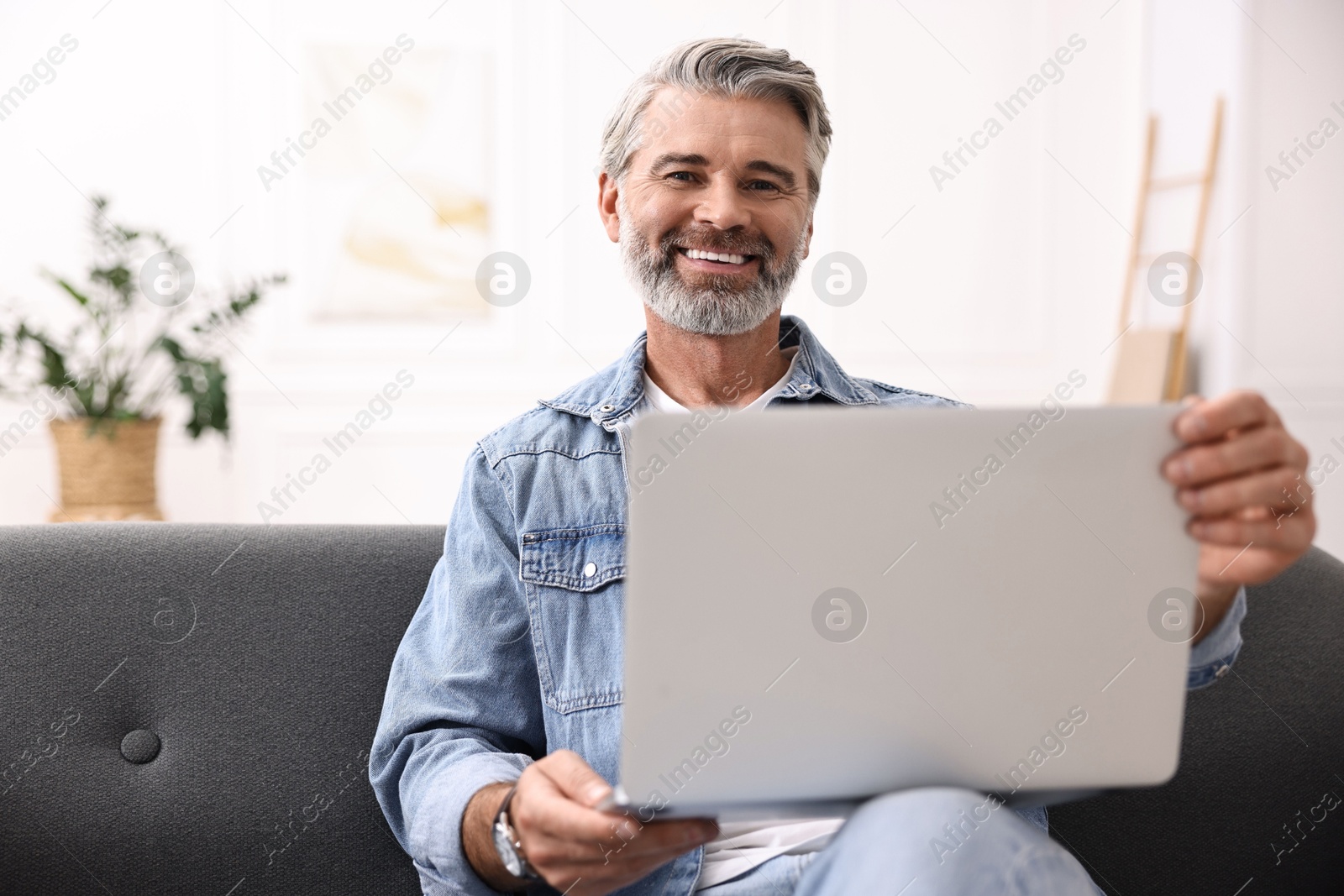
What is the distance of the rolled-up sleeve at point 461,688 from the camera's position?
986 mm

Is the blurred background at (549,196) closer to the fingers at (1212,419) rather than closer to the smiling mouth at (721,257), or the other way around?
the smiling mouth at (721,257)

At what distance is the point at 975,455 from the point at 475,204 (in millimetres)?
3526

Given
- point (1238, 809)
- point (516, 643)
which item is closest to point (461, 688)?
point (516, 643)

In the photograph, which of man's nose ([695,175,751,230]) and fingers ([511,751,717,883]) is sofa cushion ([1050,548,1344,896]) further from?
man's nose ([695,175,751,230])

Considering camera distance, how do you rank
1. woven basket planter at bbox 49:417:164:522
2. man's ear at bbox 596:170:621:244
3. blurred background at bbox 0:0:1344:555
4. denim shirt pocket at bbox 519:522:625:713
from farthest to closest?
blurred background at bbox 0:0:1344:555, woven basket planter at bbox 49:417:164:522, man's ear at bbox 596:170:621:244, denim shirt pocket at bbox 519:522:625:713

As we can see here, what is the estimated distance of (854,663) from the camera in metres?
0.69

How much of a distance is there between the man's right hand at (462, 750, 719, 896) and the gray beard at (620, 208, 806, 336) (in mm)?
690

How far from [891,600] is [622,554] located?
50 cm

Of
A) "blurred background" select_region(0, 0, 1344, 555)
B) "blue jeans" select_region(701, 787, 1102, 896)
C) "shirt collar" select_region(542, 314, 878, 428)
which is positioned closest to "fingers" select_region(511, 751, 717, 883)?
"blue jeans" select_region(701, 787, 1102, 896)

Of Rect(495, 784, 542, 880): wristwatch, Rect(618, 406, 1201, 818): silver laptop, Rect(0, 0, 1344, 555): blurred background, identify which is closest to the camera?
Rect(618, 406, 1201, 818): silver laptop

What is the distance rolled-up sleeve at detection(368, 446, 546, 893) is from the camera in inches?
38.8

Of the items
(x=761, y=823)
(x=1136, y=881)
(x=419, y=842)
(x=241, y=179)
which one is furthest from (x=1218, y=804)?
(x=241, y=179)

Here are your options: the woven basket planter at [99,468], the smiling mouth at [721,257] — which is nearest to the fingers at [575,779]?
the smiling mouth at [721,257]

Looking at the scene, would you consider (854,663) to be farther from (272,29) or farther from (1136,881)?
(272,29)
